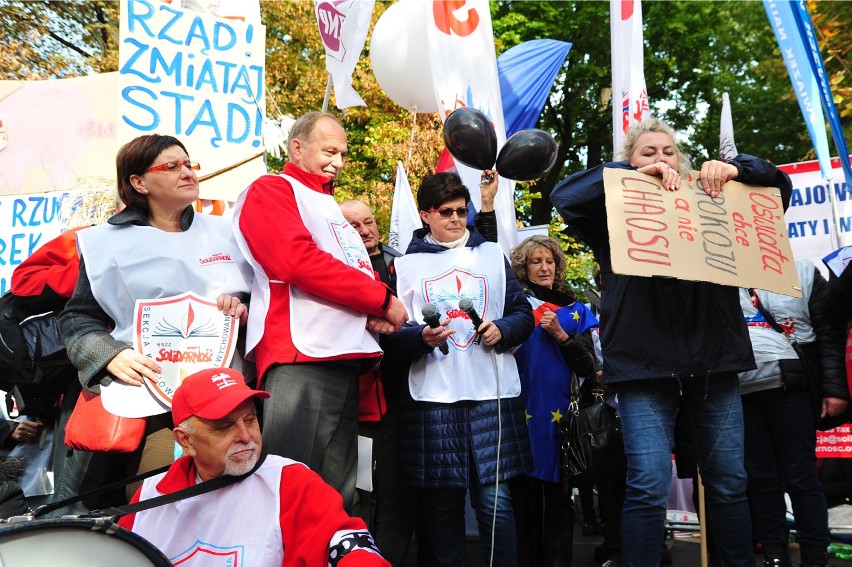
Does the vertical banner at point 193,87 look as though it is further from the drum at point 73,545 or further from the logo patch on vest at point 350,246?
the drum at point 73,545

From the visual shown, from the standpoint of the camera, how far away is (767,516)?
4.75m

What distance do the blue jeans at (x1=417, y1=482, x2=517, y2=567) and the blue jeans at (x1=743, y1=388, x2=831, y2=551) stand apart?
144 cm

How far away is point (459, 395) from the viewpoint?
4.20 meters

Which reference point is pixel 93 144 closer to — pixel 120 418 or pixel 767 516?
pixel 120 418

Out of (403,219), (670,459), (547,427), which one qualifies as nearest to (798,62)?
(403,219)

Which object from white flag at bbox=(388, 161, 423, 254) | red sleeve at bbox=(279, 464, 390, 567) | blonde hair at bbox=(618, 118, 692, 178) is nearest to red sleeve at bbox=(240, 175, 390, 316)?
red sleeve at bbox=(279, 464, 390, 567)

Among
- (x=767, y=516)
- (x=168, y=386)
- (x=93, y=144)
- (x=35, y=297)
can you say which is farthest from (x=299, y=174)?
(x=93, y=144)

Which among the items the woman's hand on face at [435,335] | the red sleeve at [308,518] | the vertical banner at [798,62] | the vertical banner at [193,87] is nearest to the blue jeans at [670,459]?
the woman's hand on face at [435,335]

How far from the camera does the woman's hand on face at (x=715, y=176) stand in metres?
3.74

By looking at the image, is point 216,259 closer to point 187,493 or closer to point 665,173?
point 187,493

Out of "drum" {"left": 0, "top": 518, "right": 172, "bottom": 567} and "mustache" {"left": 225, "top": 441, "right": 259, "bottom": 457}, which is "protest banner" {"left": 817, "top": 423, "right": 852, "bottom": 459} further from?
"drum" {"left": 0, "top": 518, "right": 172, "bottom": 567}

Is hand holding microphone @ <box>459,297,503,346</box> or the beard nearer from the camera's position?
the beard

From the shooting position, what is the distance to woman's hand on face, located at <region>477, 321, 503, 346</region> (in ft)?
13.7

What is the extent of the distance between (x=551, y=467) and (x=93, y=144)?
5.25 metres
